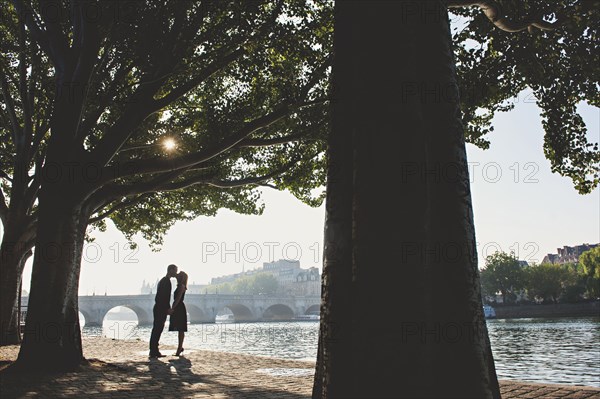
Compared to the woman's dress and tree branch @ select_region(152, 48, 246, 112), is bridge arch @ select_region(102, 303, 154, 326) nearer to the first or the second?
the woman's dress

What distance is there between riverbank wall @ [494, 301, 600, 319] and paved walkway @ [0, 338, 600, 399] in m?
61.8

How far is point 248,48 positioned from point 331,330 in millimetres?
7399

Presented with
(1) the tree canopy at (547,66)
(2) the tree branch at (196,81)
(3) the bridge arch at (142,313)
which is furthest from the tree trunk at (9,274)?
(3) the bridge arch at (142,313)

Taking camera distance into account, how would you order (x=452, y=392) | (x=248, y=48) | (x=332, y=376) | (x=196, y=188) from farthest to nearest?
(x=196, y=188), (x=248, y=48), (x=332, y=376), (x=452, y=392)

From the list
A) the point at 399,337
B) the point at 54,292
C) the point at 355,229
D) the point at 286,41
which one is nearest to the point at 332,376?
the point at 399,337

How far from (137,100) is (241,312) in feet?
302

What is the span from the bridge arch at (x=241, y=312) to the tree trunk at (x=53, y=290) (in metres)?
84.0

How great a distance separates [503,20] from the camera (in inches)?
246

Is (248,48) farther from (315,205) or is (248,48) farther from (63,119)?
(315,205)

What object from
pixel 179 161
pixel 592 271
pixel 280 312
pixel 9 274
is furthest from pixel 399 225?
pixel 280 312

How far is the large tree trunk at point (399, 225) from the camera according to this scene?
107 inches

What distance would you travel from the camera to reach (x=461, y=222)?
9.87 feet

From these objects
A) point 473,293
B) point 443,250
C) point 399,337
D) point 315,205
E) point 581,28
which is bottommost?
point 399,337

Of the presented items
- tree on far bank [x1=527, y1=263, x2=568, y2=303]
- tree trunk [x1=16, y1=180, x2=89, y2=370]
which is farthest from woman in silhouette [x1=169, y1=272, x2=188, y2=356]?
tree on far bank [x1=527, y1=263, x2=568, y2=303]
